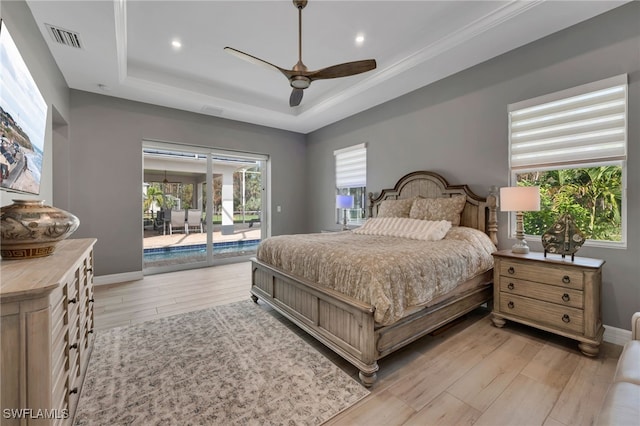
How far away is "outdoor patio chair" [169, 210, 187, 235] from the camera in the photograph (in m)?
5.76

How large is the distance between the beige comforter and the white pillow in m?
0.11

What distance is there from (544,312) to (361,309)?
6.03 feet

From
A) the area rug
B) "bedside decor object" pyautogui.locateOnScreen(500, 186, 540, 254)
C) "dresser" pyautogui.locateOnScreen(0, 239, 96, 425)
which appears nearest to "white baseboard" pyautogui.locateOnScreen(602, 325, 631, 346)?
"bedside decor object" pyautogui.locateOnScreen(500, 186, 540, 254)

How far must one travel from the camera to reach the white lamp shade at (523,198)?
259cm

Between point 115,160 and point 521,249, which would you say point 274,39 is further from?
point 521,249

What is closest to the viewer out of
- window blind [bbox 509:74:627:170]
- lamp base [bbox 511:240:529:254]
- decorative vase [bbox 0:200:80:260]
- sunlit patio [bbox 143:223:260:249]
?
decorative vase [bbox 0:200:80:260]

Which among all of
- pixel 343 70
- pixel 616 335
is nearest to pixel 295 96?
pixel 343 70

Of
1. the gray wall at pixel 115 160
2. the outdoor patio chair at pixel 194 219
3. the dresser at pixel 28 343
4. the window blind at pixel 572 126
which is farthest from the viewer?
the outdoor patio chair at pixel 194 219

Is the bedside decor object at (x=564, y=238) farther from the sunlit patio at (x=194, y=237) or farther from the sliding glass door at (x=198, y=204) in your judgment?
the sunlit patio at (x=194, y=237)

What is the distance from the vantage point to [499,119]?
3.22 m

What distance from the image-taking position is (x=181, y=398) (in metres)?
1.75

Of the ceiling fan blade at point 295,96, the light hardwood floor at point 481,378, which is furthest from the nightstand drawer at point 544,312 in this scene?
the ceiling fan blade at point 295,96

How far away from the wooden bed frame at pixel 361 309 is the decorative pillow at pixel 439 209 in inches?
6.8

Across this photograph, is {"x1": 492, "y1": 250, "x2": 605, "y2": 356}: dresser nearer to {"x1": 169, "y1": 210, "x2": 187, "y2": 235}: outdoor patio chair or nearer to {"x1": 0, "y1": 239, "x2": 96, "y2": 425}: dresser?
{"x1": 0, "y1": 239, "x2": 96, "y2": 425}: dresser
